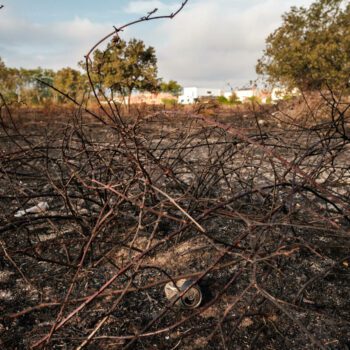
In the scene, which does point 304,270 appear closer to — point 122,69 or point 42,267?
point 42,267

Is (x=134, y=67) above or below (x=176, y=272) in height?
above

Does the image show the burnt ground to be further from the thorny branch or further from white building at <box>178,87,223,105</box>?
white building at <box>178,87,223,105</box>

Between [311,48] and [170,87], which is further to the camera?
[170,87]

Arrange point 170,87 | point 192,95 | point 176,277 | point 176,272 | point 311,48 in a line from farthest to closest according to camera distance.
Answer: point 170,87
point 311,48
point 192,95
point 176,272
point 176,277

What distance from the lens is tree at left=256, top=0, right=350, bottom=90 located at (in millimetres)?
16062

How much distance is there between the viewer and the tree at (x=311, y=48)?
1606cm

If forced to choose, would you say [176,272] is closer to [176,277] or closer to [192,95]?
[176,277]

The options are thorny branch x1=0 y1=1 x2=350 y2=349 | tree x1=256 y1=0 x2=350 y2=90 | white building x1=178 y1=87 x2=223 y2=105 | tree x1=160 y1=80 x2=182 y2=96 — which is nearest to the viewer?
thorny branch x1=0 y1=1 x2=350 y2=349

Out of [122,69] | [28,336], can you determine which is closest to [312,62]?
[122,69]

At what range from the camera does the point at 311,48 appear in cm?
1697

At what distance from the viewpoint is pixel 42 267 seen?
2.01m

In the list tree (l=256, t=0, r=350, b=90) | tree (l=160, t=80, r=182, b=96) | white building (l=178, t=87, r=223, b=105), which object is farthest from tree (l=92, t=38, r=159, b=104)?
tree (l=160, t=80, r=182, b=96)

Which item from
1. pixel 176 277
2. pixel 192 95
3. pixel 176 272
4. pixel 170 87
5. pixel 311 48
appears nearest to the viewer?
pixel 176 277

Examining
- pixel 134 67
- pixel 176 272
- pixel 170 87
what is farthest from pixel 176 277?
pixel 170 87
